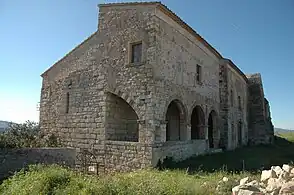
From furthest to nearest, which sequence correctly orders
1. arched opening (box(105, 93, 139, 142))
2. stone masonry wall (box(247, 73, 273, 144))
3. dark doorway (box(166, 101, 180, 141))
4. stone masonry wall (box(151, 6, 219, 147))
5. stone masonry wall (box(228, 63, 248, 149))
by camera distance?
stone masonry wall (box(247, 73, 273, 144)), stone masonry wall (box(228, 63, 248, 149)), dark doorway (box(166, 101, 180, 141)), arched opening (box(105, 93, 139, 142)), stone masonry wall (box(151, 6, 219, 147))

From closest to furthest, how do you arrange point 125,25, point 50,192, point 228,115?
point 50,192, point 125,25, point 228,115

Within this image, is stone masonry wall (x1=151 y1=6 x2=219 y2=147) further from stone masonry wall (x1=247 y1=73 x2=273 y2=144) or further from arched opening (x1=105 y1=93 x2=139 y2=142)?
stone masonry wall (x1=247 y1=73 x2=273 y2=144)

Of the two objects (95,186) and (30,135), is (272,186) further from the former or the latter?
(30,135)

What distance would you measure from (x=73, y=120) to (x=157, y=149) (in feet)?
16.5

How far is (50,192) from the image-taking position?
629cm

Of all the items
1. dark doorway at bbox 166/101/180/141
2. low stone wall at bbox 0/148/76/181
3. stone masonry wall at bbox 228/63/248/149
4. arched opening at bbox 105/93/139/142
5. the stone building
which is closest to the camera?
low stone wall at bbox 0/148/76/181

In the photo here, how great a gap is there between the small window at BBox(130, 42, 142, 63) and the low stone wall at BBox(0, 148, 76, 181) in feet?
15.8

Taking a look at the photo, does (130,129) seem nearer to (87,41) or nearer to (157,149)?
(157,149)

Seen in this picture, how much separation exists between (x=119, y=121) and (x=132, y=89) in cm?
212

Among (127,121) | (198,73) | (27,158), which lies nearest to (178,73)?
(198,73)

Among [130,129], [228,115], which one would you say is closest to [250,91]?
[228,115]

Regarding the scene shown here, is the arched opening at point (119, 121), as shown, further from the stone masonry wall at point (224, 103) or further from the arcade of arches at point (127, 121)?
the stone masonry wall at point (224, 103)

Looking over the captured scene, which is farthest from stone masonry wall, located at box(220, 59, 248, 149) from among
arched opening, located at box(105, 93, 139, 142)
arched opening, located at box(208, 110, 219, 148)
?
arched opening, located at box(105, 93, 139, 142)

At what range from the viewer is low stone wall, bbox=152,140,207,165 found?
9922mm
